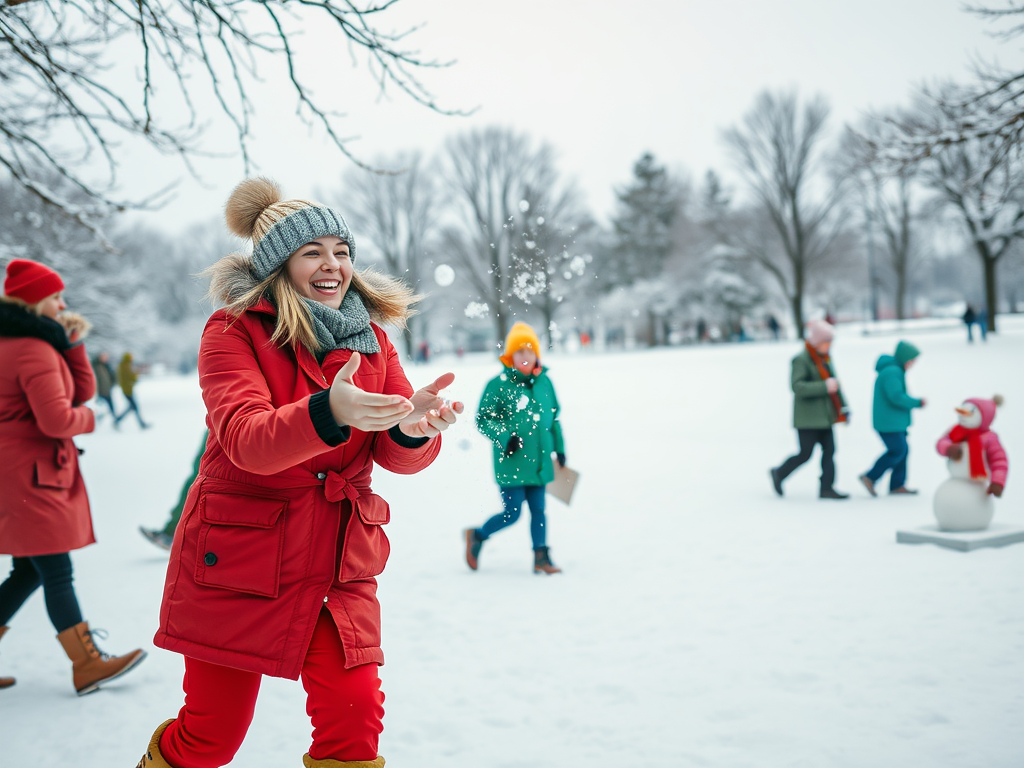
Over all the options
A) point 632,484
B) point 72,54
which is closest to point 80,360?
point 72,54

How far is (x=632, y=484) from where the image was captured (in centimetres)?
1038

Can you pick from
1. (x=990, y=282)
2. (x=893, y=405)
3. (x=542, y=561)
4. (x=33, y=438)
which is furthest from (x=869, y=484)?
(x=990, y=282)

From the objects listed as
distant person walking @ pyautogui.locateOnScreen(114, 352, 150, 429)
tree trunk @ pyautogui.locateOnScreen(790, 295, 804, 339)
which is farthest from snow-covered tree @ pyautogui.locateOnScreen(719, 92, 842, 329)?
distant person walking @ pyautogui.locateOnScreen(114, 352, 150, 429)

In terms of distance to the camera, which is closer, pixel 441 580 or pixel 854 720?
pixel 854 720

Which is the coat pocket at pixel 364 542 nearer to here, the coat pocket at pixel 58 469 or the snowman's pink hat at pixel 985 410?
the coat pocket at pixel 58 469

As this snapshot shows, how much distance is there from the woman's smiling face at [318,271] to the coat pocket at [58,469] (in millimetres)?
2242

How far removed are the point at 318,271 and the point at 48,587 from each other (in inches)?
103

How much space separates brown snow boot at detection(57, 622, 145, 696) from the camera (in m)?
3.97

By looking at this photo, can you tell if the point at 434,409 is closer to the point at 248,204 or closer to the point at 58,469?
the point at 248,204

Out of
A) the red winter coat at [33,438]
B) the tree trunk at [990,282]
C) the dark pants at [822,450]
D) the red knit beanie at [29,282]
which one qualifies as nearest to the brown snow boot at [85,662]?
the red winter coat at [33,438]

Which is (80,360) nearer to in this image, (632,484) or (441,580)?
(441,580)

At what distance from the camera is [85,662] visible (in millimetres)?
4004

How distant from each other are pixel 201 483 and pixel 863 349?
28.3 metres

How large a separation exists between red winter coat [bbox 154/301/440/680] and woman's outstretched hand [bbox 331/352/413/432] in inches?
8.0
